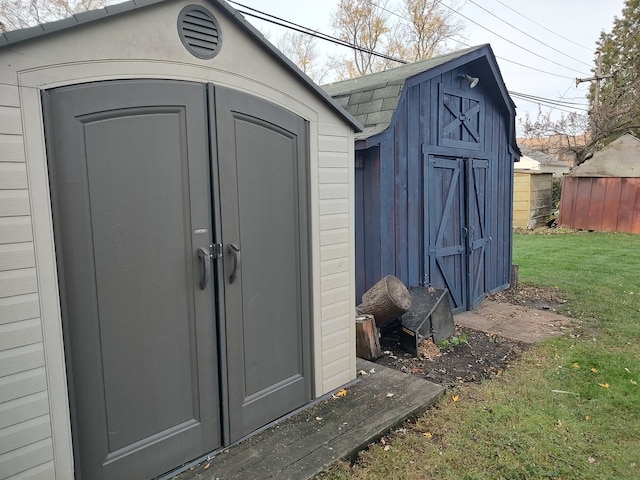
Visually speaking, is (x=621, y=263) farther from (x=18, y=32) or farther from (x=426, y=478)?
(x=18, y=32)

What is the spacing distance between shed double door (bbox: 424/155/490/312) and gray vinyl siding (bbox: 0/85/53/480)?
4133 millimetres

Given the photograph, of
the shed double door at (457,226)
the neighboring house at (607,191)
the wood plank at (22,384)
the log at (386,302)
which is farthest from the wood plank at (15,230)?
the neighboring house at (607,191)

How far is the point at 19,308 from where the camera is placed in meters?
1.71

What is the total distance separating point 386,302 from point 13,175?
3.09 meters

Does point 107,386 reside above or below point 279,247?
below

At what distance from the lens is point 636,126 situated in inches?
632

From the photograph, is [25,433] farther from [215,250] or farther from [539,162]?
[539,162]

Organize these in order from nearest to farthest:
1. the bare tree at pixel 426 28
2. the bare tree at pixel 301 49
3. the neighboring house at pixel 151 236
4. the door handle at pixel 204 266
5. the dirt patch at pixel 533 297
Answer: the neighboring house at pixel 151 236 < the door handle at pixel 204 266 < the dirt patch at pixel 533 297 < the bare tree at pixel 301 49 < the bare tree at pixel 426 28

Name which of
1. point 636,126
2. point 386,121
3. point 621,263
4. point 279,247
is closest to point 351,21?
point 636,126

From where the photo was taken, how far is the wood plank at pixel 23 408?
170 centimetres

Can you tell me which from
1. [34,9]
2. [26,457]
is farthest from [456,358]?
[34,9]

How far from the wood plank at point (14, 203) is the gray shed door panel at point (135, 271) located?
4.3 inches

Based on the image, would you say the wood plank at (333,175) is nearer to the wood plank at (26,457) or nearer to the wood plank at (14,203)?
the wood plank at (14,203)

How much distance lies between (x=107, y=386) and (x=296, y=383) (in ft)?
3.90
